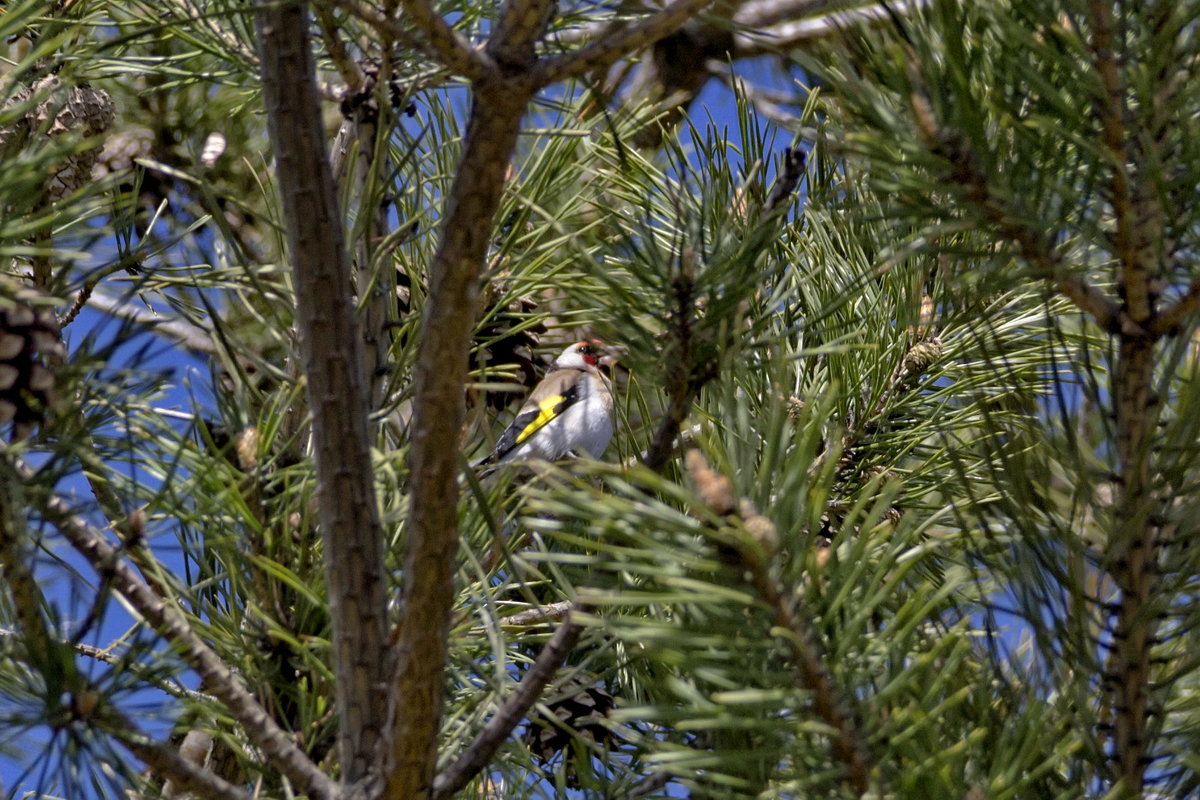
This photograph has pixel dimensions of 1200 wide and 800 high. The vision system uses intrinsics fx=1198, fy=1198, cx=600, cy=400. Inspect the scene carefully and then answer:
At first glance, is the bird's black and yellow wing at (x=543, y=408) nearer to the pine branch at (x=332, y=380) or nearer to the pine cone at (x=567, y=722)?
the pine cone at (x=567, y=722)

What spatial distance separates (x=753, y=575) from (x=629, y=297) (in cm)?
27

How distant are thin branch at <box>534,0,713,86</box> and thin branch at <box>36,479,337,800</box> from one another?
1.31 ft

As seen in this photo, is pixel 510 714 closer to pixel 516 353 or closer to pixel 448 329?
pixel 448 329

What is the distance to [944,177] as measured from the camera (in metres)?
0.69

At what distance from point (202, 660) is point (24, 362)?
0.22 metres

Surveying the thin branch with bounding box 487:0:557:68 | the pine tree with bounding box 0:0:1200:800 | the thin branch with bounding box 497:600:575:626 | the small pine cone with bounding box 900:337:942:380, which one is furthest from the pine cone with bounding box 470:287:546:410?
the thin branch with bounding box 487:0:557:68

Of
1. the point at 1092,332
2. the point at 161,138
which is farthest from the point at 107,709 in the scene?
the point at 161,138

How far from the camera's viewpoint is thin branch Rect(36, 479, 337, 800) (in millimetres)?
753

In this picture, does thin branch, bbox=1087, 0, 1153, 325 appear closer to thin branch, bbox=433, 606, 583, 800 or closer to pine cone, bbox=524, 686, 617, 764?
thin branch, bbox=433, 606, 583, 800

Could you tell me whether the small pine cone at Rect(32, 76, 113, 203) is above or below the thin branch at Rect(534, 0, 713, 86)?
above

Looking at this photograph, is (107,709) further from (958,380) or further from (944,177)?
(958,380)

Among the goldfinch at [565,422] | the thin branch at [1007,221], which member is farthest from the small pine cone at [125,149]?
the thin branch at [1007,221]

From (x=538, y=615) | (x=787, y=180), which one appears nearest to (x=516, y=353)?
(x=538, y=615)

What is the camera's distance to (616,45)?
2.26 feet
